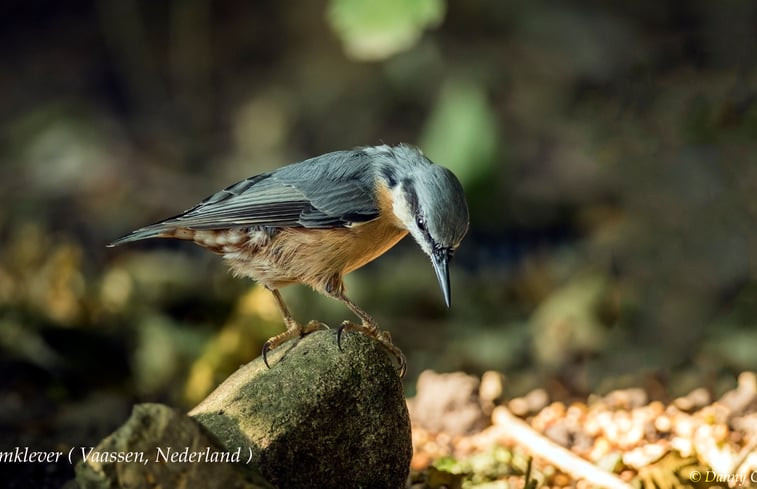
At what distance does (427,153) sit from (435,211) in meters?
3.51

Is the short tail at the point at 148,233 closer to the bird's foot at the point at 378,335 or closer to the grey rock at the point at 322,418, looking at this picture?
the grey rock at the point at 322,418

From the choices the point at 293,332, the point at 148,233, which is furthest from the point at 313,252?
the point at 148,233

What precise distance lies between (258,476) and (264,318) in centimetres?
248

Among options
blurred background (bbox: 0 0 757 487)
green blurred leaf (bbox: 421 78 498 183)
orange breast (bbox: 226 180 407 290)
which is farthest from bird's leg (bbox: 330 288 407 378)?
green blurred leaf (bbox: 421 78 498 183)

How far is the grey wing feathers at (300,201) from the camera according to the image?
3.29m

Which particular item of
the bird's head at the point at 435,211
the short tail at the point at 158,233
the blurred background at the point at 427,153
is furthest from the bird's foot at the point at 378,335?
the blurred background at the point at 427,153

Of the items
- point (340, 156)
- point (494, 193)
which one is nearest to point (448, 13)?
point (494, 193)

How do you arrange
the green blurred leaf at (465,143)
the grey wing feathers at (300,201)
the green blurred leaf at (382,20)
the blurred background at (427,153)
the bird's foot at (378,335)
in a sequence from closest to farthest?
the bird's foot at (378,335), the grey wing feathers at (300,201), the blurred background at (427,153), the green blurred leaf at (382,20), the green blurred leaf at (465,143)

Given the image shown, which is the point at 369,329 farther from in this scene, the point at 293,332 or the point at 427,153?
the point at 427,153

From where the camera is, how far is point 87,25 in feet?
31.0

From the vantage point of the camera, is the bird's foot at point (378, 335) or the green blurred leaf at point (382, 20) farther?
the green blurred leaf at point (382, 20)

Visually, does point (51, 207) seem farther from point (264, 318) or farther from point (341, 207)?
point (341, 207)

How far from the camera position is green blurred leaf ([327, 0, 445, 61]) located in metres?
5.34

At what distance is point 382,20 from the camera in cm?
536
